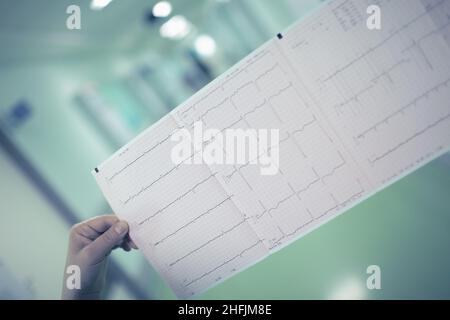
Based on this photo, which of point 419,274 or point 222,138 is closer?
point 222,138

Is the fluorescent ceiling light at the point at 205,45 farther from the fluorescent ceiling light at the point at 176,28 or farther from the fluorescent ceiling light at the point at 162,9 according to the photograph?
the fluorescent ceiling light at the point at 162,9

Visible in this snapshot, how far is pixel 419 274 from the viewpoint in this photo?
61.7 inches

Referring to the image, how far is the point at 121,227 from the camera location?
1227 millimetres

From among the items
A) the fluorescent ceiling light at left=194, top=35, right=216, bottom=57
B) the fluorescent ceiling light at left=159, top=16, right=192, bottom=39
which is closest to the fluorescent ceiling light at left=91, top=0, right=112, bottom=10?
the fluorescent ceiling light at left=194, top=35, right=216, bottom=57

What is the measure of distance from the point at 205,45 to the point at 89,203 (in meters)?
1.69

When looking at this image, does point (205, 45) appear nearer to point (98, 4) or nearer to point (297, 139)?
point (98, 4)

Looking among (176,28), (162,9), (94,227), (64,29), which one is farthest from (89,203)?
(176,28)

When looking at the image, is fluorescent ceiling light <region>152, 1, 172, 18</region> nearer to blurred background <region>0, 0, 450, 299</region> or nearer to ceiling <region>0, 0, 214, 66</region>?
ceiling <region>0, 0, 214, 66</region>

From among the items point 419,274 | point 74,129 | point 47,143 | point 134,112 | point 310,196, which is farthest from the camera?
point 134,112

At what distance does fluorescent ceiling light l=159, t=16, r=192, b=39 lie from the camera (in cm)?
318

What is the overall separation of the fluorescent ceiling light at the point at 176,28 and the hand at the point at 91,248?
7.37 feet

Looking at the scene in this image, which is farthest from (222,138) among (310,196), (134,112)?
(134,112)
